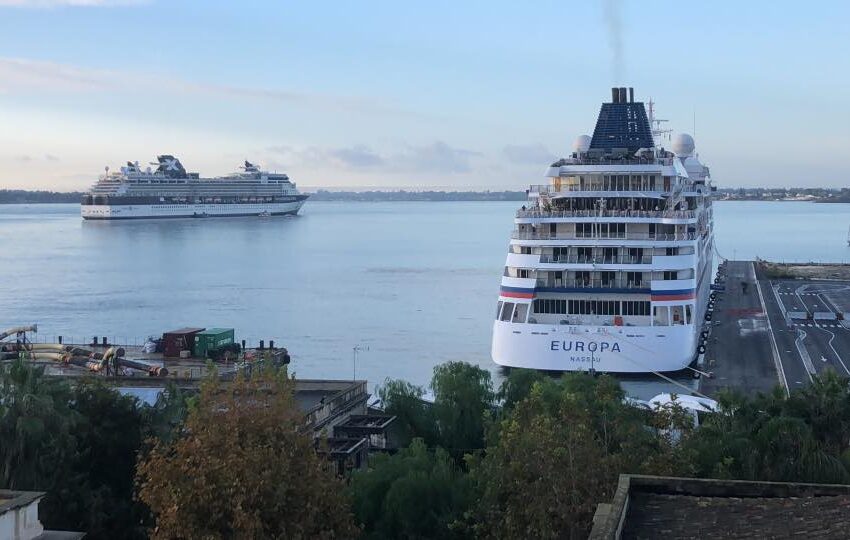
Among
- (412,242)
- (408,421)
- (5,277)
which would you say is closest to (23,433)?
(408,421)

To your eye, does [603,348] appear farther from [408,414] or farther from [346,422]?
[346,422]

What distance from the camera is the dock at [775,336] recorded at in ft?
110

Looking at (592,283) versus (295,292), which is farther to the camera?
(295,292)

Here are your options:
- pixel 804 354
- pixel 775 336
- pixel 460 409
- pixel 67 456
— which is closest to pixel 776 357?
pixel 804 354

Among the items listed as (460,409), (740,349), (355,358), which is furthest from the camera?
(355,358)

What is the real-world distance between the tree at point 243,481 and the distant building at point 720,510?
3.47 m

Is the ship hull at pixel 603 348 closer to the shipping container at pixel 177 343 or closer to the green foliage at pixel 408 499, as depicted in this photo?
the shipping container at pixel 177 343

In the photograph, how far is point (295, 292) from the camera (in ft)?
220

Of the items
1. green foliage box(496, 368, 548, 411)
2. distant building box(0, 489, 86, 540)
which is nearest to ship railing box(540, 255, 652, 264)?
green foliage box(496, 368, 548, 411)

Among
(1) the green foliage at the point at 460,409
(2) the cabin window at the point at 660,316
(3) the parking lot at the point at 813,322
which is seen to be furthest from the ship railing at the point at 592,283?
(1) the green foliage at the point at 460,409

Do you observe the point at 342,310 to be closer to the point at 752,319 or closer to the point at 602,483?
the point at 752,319

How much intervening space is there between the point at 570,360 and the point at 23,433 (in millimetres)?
20973

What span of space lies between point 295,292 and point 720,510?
193ft

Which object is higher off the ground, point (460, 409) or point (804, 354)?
point (460, 409)
